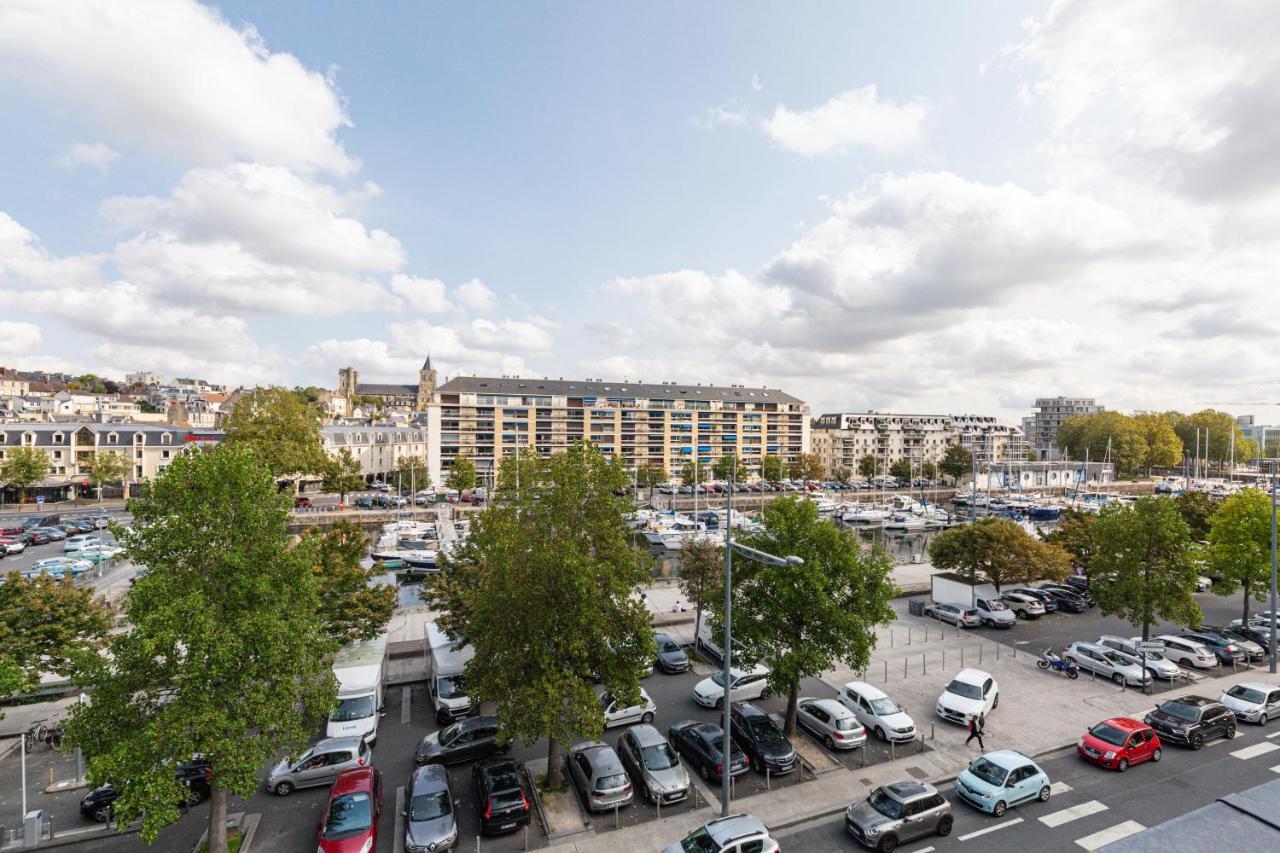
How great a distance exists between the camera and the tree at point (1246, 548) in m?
28.3

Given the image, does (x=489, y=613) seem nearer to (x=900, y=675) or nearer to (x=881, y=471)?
(x=900, y=675)

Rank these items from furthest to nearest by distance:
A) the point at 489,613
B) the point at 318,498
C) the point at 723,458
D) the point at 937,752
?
the point at 723,458, the point at 318,498, the point at 937,752, the point at 489,613

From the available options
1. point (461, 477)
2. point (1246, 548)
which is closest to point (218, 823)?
point (1246, 548)

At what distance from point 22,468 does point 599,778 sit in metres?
85.9

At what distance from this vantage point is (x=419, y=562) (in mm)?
49656

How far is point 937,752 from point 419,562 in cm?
4182

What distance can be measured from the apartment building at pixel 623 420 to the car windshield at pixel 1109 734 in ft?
288

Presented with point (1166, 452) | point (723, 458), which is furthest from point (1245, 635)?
point (1166, 452)

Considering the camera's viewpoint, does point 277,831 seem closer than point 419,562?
Yes

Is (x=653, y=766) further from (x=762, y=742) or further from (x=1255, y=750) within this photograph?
(x=1255, y=750)

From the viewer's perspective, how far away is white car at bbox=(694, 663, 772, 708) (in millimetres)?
21906

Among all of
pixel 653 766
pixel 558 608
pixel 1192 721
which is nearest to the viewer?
pixel 558 608

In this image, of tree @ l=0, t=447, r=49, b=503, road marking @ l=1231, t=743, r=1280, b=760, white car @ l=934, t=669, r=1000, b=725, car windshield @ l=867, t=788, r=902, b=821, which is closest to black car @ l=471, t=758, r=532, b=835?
car windshield @ l=867, t=788, r=902, b=821

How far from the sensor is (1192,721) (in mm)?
18781
